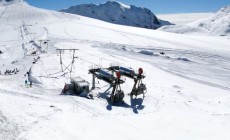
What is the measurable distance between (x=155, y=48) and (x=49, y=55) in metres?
29.2

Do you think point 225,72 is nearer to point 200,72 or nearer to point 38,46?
point 200,72

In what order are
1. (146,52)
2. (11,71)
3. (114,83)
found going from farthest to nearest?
(146,52) → (11,71) → (114,83)

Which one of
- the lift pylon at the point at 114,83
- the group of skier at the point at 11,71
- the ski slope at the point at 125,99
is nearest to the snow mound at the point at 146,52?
the ski slope at the point at 125,99

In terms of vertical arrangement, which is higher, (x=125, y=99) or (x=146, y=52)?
(x=146, y=52)

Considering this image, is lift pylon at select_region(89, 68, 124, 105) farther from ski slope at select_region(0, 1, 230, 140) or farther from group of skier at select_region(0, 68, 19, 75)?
group of skier at select_region(0, 68, 19, 75)

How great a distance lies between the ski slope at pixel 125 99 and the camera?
2029cm

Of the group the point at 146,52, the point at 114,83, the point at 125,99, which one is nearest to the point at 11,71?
the point at 114,83

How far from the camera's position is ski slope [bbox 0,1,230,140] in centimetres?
2029

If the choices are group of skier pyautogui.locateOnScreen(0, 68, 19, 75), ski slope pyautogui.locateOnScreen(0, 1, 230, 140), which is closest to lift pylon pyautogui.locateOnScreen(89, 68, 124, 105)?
ski slope pyautogui.locateOnScreen(0, 1, 230, 140)

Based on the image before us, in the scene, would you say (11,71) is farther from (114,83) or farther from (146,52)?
(146,52)

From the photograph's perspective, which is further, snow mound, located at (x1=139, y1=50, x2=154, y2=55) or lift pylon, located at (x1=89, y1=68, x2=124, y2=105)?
snow mound, located at (x1=139, y1=50, x2=154, y2=55)

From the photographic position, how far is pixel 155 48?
68.4 metres

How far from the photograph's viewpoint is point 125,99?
29.7 metres

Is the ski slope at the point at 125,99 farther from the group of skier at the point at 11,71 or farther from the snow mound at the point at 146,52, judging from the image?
the group of skier at the point at 11,71
